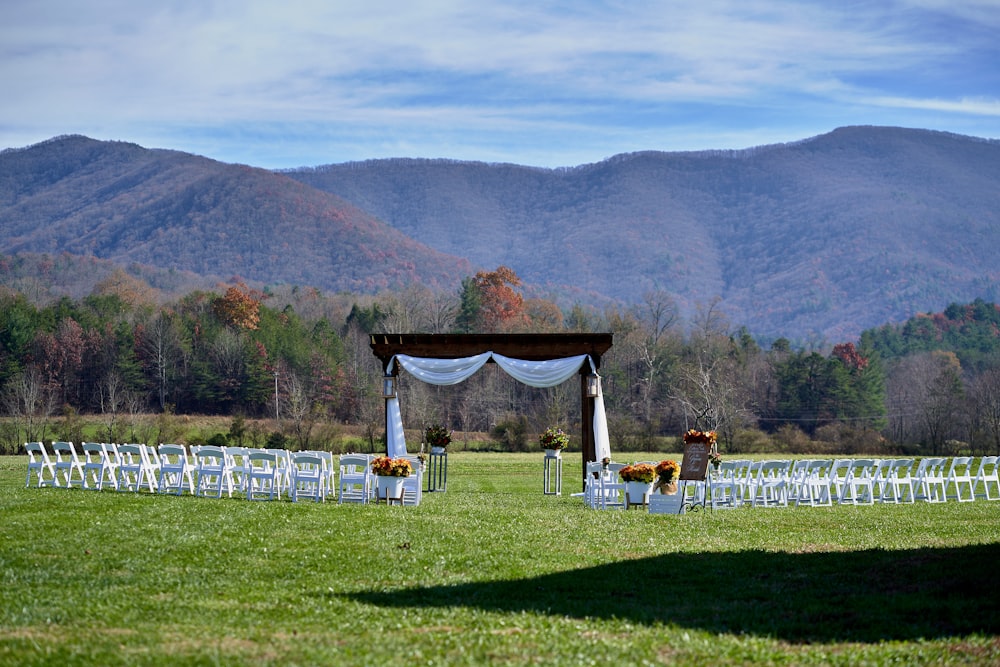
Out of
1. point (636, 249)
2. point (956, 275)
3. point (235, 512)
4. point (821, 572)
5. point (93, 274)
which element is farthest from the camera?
point (636, 249)

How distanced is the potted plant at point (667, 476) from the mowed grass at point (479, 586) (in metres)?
1.11

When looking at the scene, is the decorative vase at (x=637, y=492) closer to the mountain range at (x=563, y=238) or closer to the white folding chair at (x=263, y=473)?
the white folding chair at (x=263, y=473)

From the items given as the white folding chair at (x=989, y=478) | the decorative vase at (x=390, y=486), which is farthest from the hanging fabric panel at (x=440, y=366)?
the white folding chair at (x=989, y=478)

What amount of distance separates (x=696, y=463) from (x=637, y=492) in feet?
3.43

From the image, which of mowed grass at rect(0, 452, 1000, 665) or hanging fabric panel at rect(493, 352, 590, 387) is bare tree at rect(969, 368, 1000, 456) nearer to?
hanging fabric panel at rect(493, 352, 590, 387)

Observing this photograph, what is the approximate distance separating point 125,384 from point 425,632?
61486mm

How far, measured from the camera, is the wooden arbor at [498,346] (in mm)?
22984

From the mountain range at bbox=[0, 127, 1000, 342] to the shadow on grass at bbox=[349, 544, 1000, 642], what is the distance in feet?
426

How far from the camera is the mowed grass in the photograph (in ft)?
23.7

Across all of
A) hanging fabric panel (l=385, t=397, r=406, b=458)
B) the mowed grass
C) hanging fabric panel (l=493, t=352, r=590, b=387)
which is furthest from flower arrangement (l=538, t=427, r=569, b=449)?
the mowed grass

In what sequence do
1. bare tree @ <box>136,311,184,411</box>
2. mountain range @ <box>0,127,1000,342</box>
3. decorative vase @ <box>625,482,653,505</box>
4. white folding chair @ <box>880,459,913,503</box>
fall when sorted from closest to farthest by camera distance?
1. decorative vase @ <box>625,482,653,505</box>
2. white folding chair @ <box>880,459,913,503</box>
3. bare tree @ <box>136,311,184,411</box>
4. mountain range @ <box>0,127,1000,342</box>

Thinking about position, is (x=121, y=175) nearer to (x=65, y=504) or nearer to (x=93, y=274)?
(x=93, y=274)

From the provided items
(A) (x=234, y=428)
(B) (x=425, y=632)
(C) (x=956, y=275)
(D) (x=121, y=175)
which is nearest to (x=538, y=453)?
(A) (x=234, y=428)

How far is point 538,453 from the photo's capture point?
41812 millimetres
